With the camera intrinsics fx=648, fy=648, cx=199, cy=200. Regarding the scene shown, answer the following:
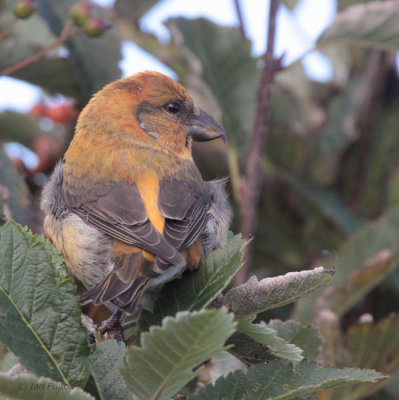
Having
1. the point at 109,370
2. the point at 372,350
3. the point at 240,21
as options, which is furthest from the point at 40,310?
the point at 240,21

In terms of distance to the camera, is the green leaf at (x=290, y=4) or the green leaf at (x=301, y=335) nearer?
the green leaf at (x=301, y=335)

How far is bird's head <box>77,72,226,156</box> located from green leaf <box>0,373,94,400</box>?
2.05 meters

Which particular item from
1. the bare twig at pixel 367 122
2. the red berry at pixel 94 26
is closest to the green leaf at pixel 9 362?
the red berry at pixel 94 26

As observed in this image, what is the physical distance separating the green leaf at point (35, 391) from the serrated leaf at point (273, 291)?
495 millimetres

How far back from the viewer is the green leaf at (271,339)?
1.58 metres

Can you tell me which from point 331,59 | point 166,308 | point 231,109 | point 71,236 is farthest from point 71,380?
point 331,59

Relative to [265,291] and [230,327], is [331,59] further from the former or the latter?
[230,327]

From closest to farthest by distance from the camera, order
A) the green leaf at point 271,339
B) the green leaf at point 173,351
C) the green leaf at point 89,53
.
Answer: the green leaf at point 173,351
the green leaf at point 271,339
the green leaf at point 89,53

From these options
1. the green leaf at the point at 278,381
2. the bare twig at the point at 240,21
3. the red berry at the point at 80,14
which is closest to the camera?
the green leaf at the point at 278,381

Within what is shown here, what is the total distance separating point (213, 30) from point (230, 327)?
2.68 m

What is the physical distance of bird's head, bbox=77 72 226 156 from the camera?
3.30 metres

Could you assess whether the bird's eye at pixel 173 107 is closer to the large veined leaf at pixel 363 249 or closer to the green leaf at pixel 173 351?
the large veined leaf at pixel 363 249

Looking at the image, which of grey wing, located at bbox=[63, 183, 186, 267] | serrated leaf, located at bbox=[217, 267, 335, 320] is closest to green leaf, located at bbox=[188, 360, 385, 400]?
serrated leaf, located at bbox=[217, 267, 335, 320]

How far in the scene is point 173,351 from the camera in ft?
4.27
